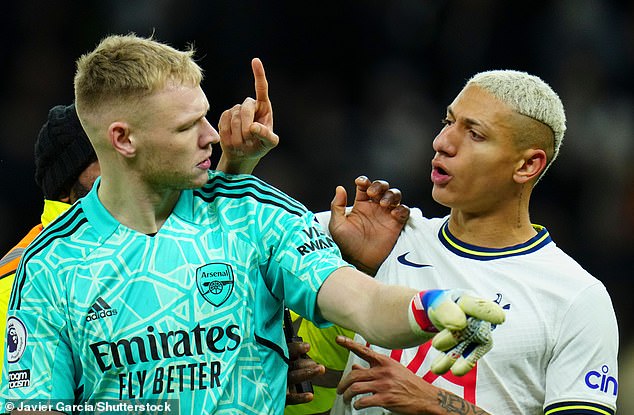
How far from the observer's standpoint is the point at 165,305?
3498 mm

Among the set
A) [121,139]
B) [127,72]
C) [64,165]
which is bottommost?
[64,165]

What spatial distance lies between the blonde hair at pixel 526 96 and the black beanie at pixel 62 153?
6.53 feet

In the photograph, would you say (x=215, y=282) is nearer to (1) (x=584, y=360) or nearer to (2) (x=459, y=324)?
(2) (x=459, y=324)

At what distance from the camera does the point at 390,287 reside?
10.6ft

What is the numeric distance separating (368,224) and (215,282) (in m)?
0.99

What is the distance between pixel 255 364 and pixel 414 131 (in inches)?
213

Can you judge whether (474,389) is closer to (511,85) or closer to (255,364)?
(255,364)

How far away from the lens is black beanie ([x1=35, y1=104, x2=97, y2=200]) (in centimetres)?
511

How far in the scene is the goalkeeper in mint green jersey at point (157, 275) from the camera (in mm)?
3457

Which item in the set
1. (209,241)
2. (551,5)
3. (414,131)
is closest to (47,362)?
(209,241)

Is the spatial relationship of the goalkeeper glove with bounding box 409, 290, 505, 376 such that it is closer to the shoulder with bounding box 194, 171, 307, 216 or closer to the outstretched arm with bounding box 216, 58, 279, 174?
the shoulder with bounding box 194, 171, 307, 216

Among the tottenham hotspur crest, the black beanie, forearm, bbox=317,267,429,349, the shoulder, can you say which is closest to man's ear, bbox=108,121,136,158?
the shoulder

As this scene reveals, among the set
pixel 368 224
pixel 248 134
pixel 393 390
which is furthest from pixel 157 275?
pixel 368 224

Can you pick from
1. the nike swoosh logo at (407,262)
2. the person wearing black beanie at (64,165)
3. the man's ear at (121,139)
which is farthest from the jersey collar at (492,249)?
the person wearing black beanie at (64,165)
